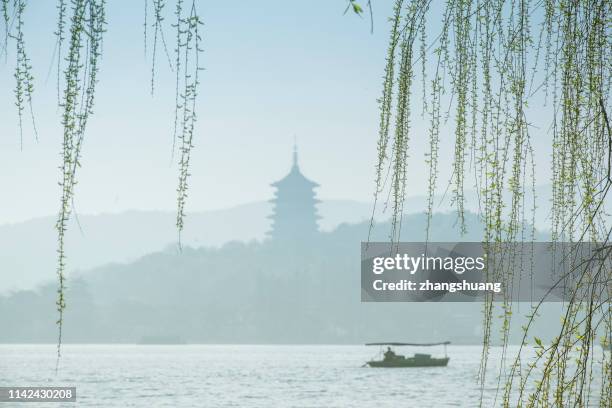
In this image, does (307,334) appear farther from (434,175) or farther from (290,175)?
(434,175)

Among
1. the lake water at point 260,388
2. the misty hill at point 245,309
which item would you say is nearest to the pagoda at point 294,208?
the misty hill at point 245,309

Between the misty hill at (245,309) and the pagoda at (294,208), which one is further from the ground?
the pagoda at (294,208)

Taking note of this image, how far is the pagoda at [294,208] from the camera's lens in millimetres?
164375

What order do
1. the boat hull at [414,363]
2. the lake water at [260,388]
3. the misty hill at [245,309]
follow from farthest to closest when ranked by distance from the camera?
1. the misty hill at [245,309]
2. the boat hull at [414,363]
3. the lake water at [260,388]

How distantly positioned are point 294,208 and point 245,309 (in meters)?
20.3

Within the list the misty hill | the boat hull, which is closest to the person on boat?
the boat hull

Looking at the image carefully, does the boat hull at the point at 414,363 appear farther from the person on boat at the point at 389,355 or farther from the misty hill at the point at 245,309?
the misty hill at the point at 245,309

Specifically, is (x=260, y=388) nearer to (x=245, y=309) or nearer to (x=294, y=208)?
(x=245, y=309)

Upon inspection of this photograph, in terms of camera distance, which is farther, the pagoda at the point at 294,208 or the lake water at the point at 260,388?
the pagoda at the point at 294,208

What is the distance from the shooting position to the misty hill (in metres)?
164

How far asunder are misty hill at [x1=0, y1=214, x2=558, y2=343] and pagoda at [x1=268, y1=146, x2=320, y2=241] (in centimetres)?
286

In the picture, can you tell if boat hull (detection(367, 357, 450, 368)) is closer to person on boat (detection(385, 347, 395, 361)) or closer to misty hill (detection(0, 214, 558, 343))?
person on boat (detection(385, 347, 395, 361))

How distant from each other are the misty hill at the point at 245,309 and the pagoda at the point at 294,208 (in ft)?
9.37

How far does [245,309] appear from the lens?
165 m
